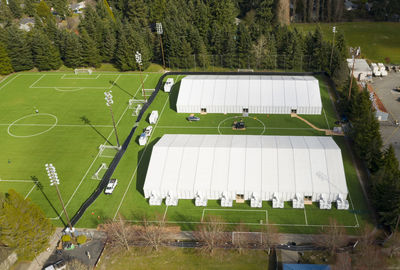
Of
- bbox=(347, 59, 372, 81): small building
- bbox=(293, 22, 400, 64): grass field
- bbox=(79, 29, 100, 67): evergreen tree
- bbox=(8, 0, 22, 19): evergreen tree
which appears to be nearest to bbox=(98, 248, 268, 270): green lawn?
bbox=(347, 59, 372, 81): small building

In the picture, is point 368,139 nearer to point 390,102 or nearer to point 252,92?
point 390,102

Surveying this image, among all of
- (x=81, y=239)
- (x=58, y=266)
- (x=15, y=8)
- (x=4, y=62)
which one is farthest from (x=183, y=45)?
(x=15, y=8)

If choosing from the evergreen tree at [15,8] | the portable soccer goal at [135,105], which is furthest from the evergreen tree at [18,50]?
the evergreen tree at [15,8]

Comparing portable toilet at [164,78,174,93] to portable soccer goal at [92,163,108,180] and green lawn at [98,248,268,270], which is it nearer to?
portable soccer goal at [92,163,108,180]

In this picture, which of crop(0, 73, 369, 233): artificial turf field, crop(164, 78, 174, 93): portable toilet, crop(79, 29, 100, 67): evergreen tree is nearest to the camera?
crop(0, 73, 369, 233): artificial turf field

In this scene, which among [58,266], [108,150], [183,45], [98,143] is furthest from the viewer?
[183,45]

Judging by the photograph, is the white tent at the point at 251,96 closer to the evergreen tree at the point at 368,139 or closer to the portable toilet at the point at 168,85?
the portable toilet at the point at 168,85
